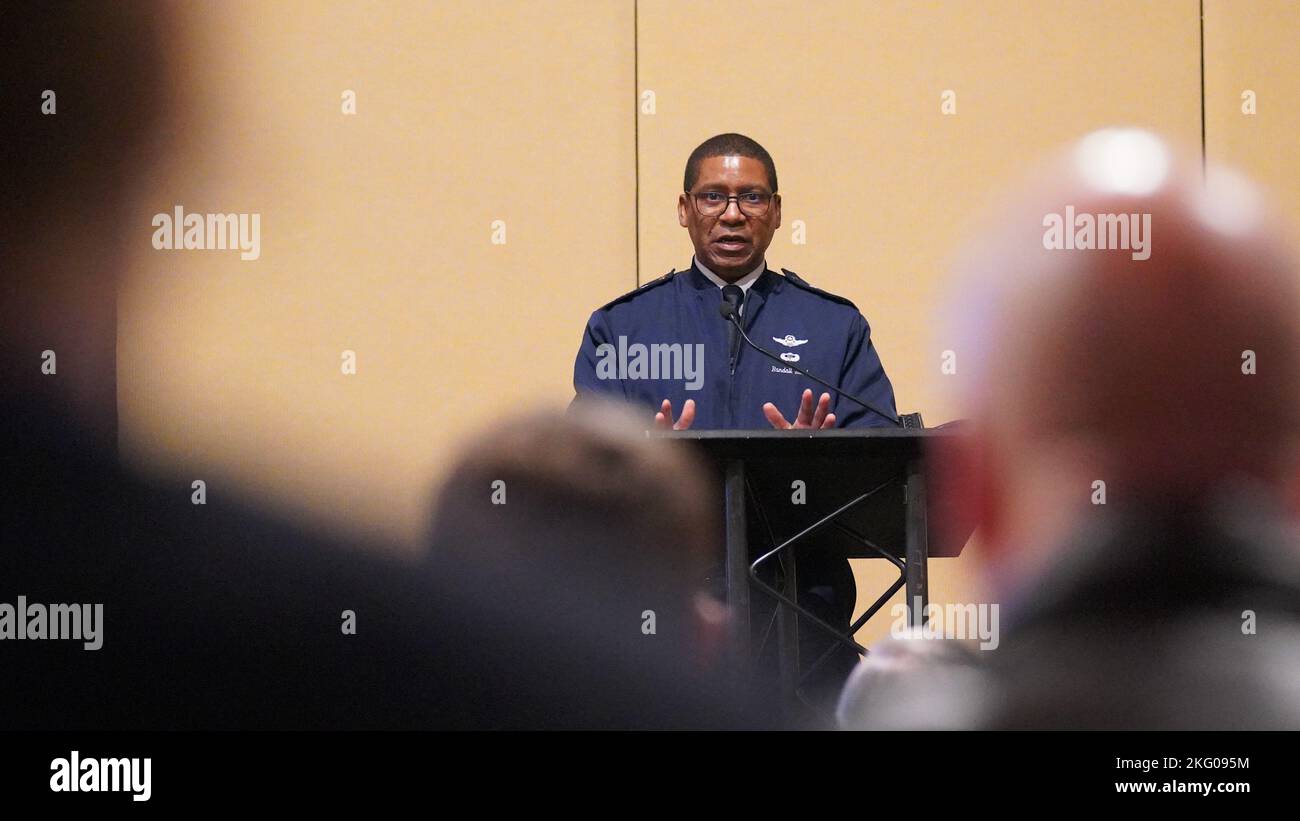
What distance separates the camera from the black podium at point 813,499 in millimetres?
1962

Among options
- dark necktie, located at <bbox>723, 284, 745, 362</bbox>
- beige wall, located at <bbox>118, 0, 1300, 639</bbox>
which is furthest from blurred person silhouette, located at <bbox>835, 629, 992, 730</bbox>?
beige wall, located at <bbox>118, 0, 1300, 639</bbox>

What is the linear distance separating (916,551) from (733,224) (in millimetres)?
984

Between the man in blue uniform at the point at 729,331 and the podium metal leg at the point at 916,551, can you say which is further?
the man in blue uniform at the point at 729,331

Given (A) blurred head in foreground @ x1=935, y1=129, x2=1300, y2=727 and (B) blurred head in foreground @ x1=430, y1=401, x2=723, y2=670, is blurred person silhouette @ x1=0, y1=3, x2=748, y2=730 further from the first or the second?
(A) blurred head in foreground @ x1=935, y1=129, x2=1300, y2=727

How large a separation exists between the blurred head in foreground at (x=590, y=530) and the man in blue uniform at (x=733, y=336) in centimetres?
13

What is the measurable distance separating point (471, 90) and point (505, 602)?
1.38m

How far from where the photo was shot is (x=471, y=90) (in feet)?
11.3

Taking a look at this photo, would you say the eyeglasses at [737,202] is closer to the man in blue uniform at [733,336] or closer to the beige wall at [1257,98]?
the man in blue uniform at [733,336]

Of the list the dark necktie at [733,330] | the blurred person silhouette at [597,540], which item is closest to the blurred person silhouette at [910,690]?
the blurred person silhouette at [597,540]

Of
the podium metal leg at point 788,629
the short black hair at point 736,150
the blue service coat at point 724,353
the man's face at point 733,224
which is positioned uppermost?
the short black hair at point 736,150

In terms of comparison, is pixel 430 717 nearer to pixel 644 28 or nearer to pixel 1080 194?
pixel 1080 194

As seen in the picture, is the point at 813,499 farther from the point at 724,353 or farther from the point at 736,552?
the point at 724,353

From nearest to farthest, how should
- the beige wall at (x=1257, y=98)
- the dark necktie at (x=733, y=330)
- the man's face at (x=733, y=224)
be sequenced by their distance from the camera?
the dark necktie at (x=733, y=330) < the man's face at (x=733, y=224) < the beige wall at (x=1257, y=98)

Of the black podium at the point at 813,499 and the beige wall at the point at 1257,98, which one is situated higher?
the beige wall at the point at 1257,98
